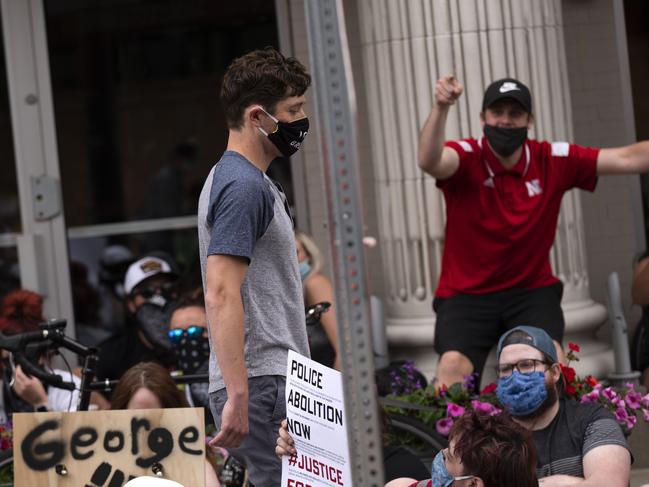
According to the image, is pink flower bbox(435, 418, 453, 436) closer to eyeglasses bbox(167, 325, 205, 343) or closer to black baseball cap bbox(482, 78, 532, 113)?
eyeglasses bbox(167, 325, 205, 343)

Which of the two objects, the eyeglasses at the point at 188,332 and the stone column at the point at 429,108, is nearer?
the eyeglasses at the point at 188,332

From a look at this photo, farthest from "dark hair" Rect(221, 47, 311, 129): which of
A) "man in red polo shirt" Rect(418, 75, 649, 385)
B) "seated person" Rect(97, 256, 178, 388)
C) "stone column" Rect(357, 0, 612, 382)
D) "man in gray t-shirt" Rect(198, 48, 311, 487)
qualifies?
"seated person" Rect(97, 256, 178, 388)

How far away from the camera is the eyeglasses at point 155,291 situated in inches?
302

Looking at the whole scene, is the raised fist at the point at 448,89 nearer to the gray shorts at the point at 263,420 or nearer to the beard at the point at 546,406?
the beard at the point at 546,406

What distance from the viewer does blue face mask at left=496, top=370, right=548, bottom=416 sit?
500 cm

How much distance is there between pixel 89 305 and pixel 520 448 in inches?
219

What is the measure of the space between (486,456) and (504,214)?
7.50 feet

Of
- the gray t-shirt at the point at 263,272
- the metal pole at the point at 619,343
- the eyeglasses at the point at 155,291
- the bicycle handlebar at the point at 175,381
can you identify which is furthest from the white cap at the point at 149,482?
the eyeglasses at the point at 155,291

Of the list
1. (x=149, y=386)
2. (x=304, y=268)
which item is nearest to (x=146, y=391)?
(x=149, y=386)

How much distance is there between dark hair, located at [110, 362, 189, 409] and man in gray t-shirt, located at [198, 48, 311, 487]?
1.56 m

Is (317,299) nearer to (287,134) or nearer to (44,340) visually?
(44,340)

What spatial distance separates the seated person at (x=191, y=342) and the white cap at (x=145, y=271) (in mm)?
1135

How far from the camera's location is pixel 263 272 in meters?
3.83

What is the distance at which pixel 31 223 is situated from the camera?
866 cm
